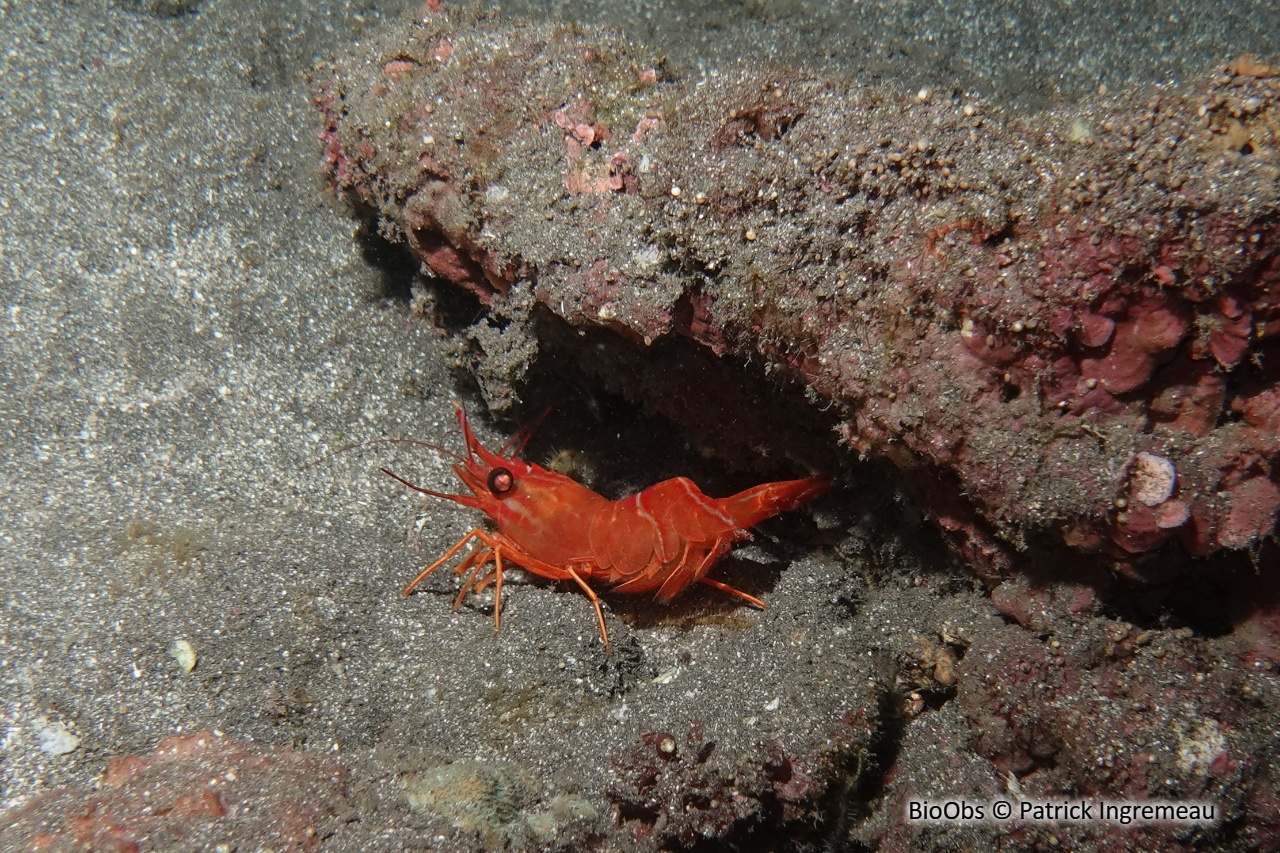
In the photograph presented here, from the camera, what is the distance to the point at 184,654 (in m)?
3.02

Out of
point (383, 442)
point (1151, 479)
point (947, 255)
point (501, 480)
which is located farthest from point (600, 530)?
point (1151, 479)

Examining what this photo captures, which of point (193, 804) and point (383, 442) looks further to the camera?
point (383, 442)

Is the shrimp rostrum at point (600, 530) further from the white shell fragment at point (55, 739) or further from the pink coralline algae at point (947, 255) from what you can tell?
the white shell fragment at point (55, 739)

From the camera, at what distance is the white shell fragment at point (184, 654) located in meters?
3.00

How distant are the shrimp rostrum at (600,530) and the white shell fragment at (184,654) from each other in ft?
3.45

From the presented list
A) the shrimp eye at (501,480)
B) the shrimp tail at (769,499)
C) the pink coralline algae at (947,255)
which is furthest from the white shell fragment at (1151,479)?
the shrimp eye at (501,480)

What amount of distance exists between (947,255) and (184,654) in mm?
3643

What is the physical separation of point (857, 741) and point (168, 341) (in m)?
4.50

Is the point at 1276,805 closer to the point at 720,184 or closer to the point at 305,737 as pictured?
the point at 720,184

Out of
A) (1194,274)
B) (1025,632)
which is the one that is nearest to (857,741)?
(1025,632)

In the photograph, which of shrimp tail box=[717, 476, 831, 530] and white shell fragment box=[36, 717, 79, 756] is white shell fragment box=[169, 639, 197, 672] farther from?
shrimp tail box=[717, 476, 831, 530]

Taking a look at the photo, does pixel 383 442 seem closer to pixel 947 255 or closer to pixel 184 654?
pixel 184 654

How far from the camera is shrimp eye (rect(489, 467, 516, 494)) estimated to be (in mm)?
3654

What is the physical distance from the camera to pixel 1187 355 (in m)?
2.08
